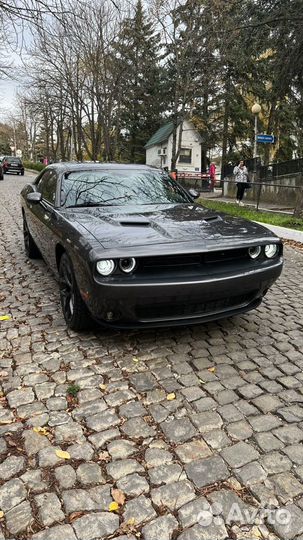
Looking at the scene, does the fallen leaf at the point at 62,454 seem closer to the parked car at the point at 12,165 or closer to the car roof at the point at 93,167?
the car roof at the point at 93,167

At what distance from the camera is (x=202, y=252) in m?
3.01

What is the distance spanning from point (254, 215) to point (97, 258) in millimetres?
9044

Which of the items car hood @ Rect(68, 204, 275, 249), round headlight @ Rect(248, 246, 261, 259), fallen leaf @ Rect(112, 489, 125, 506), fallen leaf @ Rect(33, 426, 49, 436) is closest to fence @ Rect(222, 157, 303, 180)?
car hood @ Rect(68, 204, 275, 249)

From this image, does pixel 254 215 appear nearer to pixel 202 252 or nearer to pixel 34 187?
pixel 34 187

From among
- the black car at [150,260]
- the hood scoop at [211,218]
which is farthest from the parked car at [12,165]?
the hood scoop at [211,218]

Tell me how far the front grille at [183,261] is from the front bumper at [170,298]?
13 cm

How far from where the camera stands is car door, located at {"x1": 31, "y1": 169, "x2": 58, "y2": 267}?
4.14 metres

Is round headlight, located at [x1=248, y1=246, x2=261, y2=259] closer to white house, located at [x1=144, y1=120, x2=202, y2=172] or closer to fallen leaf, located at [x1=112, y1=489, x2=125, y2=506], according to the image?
fallen leaf, located at [x1=112, y1=489, x2=125, y2=506]

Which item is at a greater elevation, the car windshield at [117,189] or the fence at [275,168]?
the fence at [275,168]

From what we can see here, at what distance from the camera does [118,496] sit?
1.93 m

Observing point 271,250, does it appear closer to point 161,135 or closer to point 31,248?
point 31,248

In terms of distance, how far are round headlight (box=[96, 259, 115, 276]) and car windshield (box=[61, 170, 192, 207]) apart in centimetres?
136

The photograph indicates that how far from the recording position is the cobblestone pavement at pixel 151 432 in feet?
6.01

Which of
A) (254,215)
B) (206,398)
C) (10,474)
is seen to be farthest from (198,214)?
(254,215)
